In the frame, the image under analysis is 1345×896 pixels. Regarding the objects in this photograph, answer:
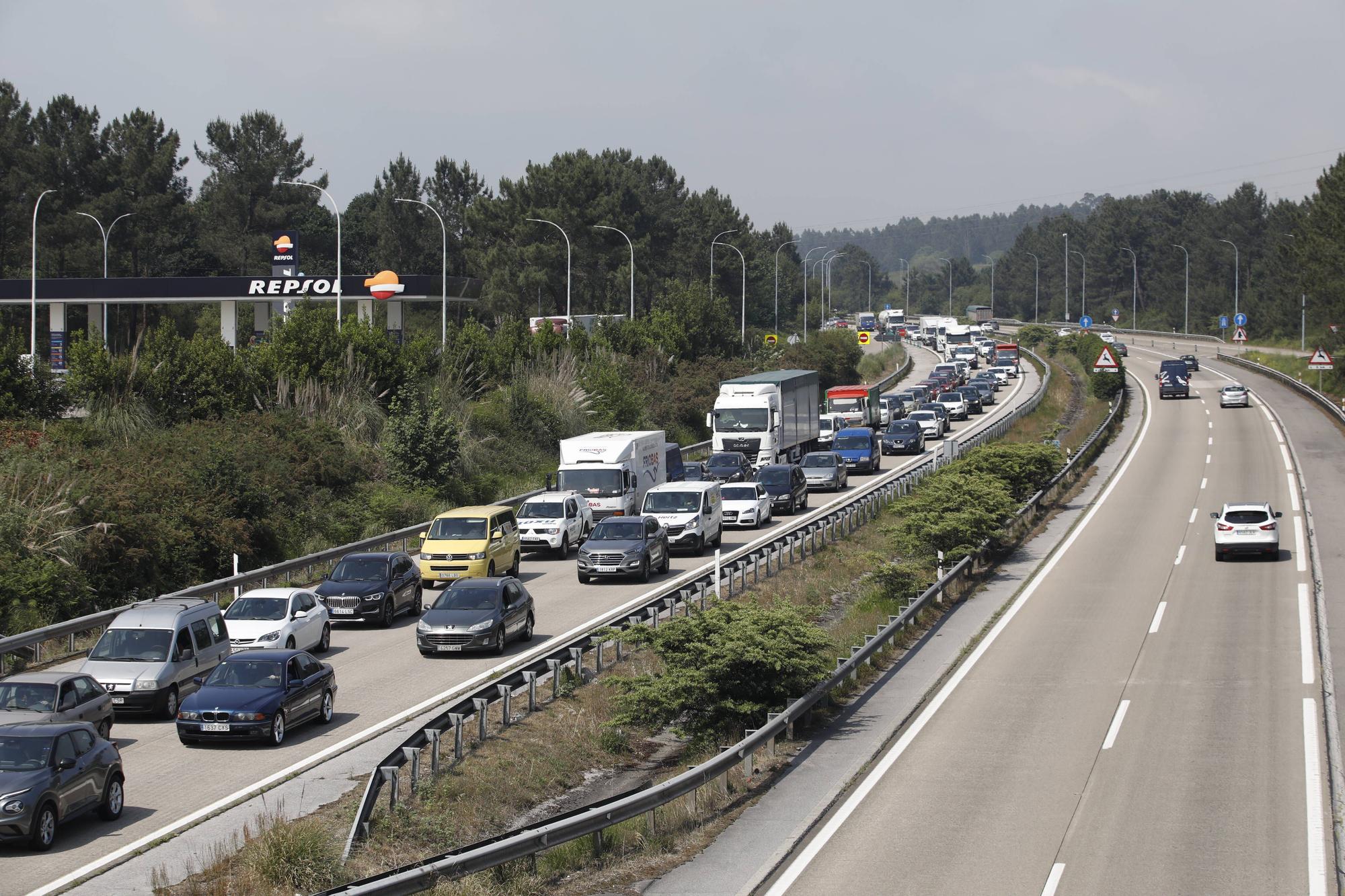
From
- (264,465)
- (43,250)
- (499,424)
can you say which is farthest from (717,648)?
(43,250)

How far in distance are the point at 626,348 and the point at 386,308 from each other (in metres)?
13.1

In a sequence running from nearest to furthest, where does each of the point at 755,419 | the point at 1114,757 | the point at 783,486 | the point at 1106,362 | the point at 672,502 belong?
the point at 1114,757
the point at 672,502
the point at 783,486
the point at 755,419
the point at 1106,362

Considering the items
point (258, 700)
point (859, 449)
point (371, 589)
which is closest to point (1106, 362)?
point (859, 449)

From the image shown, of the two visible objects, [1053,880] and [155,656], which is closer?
[1053,880]

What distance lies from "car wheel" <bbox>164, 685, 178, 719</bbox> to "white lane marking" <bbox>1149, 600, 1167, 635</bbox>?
1802cm

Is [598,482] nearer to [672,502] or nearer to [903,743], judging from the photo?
[672,502]

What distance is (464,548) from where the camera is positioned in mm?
32188

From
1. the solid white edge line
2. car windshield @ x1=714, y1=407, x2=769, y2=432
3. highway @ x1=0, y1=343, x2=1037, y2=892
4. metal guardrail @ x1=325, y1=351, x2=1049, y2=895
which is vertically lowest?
highway @ x1=0, y1=343, x2=1037, y2=892

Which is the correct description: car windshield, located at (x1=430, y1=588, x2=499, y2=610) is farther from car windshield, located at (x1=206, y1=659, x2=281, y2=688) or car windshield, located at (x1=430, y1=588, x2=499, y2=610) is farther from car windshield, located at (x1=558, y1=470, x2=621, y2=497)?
car windshield, located at (x1=558, y1=470, x2=621, y2=497)

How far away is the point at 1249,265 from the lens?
154 m

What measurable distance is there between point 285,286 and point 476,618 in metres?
48.9

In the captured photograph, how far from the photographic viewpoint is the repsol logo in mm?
69500

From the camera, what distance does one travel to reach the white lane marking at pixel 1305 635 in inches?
935

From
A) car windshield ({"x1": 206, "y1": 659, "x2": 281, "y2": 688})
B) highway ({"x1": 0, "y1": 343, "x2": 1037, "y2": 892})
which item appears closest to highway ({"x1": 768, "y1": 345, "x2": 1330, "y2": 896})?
highway ({"x1": 0, "y1": 343, "x2": 1037, "y2": 892})
